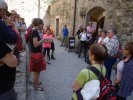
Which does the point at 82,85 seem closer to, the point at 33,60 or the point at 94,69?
the point at 94,69

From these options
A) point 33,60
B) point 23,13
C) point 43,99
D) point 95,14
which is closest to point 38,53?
point 33,60

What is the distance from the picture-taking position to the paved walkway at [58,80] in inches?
203

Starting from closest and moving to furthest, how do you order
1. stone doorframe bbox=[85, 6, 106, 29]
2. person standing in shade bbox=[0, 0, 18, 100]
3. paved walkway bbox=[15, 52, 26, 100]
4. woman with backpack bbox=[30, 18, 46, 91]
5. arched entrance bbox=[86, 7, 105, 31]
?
1. person standing in shade bbox=[0, 0, 18, 100]
2. paved walkway bbox=[15, 52, 26, 100]
3. woman with backpack bbox=[30, 18, 46, 91]
4. stone doorframe bbox=[85, 6, 106, 29]
5. arched entrance bbox=[86, 7, 105, 31]

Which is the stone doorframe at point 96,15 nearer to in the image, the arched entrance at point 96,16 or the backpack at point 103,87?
the arched entrance at point 96,16

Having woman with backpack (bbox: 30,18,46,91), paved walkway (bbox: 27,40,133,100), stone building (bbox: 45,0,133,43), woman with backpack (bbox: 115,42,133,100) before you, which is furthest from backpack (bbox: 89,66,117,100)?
stone building (bbox: 45,0,133,43)

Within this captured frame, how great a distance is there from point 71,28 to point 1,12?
1113 cm

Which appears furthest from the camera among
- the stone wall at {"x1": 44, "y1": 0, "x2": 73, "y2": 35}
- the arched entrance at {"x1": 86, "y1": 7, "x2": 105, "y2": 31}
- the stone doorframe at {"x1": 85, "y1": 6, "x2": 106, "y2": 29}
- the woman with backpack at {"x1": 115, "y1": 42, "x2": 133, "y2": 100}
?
the stone wall at {"x1": 44, "y1": 0, "x2": 73, "y2": 35}

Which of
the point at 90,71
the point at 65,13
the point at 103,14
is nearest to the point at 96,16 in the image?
the point at 103,14

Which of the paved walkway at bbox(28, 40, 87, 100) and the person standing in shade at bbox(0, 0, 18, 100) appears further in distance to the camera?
the paved walkway at bbox(28, 40, 87, 100)

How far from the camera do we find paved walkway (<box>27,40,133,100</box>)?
16.9ft

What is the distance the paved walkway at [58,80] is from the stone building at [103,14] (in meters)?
1.94

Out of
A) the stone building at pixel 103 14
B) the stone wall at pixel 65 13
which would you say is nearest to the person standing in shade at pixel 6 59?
the stone building at pixel 103 14

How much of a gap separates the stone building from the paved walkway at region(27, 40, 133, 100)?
6.37 ft

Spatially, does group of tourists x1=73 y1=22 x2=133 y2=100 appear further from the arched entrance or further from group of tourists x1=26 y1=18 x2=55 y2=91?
the arched entrance
